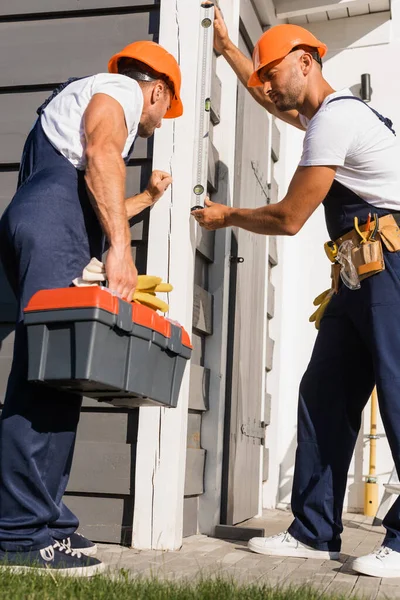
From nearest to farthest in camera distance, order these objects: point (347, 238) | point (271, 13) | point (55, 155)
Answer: point (55, 155)
point (347, 238)
point (271, 13)

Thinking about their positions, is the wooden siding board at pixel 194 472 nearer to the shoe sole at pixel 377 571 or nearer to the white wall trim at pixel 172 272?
the white wall trim at pixel 172 272

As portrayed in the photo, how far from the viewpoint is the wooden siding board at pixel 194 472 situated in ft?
10.6

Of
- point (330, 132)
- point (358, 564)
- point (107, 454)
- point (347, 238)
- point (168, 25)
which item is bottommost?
point (358, 564)

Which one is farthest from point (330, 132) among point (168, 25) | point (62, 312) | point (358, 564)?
point (358, 564)

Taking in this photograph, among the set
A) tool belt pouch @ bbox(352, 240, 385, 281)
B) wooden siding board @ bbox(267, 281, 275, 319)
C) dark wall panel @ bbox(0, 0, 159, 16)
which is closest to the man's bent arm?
tool belt pouch @ bbox(352, 240, 385, 281)

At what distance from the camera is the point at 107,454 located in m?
3.03

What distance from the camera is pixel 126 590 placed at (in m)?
1.91

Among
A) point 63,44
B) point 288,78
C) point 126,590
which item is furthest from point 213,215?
point 126,590

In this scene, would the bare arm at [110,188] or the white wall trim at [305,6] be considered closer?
the bare arm at [110,188]

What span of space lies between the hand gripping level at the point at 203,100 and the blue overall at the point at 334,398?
546 millimetres

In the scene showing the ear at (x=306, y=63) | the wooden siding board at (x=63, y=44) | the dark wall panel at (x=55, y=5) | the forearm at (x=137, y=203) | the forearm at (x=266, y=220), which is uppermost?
the dark wall panel at (x=55, y=5)

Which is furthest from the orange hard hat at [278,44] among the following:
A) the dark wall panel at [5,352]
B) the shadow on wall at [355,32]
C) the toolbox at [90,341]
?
the shadow on wall at [355,32]

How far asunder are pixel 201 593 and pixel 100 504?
1.19 m

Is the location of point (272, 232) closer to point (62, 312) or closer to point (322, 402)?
point (322, 402)
